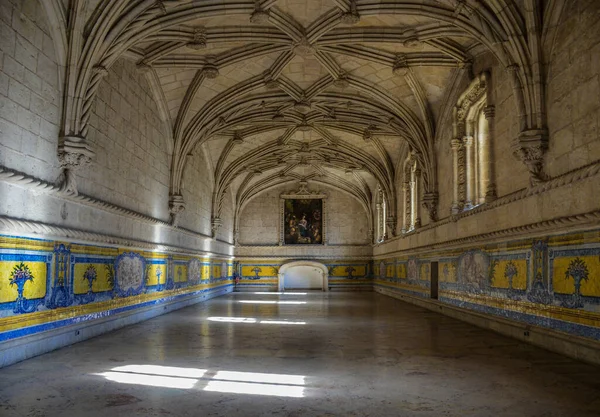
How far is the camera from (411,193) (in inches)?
744

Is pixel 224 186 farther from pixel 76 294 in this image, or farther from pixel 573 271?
pixel 573 271

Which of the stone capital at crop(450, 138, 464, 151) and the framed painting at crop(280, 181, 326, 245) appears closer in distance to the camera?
the stone capital at crop(450, 138, 464, 151)

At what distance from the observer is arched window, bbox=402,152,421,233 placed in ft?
57.7

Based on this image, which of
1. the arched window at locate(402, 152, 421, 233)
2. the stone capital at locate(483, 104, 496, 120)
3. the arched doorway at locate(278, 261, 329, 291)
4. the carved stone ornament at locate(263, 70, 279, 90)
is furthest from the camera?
the arched doorway at locate(278, 261, 329, 291)

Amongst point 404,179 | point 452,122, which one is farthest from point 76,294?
point 404,179

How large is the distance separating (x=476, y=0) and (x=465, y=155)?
4246mm

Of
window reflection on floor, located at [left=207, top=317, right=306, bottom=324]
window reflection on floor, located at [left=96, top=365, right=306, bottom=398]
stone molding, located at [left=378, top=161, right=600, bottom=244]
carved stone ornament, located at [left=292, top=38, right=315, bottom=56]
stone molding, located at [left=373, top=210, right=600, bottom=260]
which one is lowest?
window reflection on floor, located at [left=207, top=317, right=306, bottom=324]

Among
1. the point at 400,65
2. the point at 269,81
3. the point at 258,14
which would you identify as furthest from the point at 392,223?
the point at 258,14

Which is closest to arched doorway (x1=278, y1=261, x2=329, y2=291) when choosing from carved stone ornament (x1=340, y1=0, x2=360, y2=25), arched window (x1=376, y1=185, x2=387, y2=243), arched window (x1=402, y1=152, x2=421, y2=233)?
arched window (x1=376, y1=185, x2=387, y2=243)

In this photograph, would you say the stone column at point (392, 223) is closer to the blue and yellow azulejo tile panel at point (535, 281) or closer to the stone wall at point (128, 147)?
the blue and yellow azulejo tile panel at point (535, 281)

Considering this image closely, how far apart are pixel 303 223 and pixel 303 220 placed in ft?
0.55

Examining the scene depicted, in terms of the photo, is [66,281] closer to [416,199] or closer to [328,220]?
[416,199]

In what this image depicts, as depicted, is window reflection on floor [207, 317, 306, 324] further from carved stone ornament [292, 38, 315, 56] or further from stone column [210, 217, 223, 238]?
stone column [210, 217, 223, 238]

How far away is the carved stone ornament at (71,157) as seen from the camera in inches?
320
